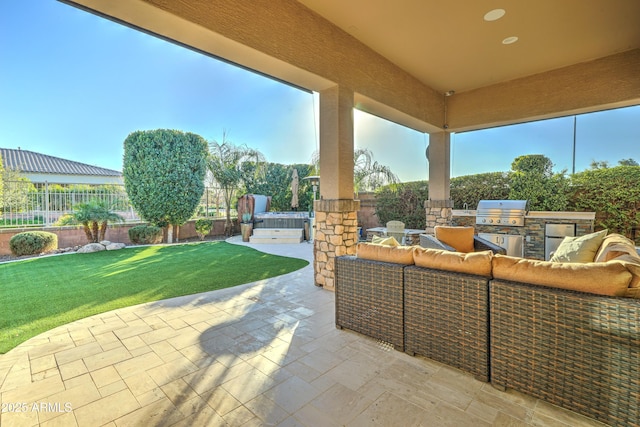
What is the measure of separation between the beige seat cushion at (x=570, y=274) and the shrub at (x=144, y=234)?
983 cm

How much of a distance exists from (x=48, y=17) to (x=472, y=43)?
933cm

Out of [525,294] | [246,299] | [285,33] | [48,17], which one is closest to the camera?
[525,294]

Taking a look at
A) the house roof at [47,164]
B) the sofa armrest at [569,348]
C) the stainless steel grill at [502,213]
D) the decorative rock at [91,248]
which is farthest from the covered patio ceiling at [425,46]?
the house roof at [47,164]

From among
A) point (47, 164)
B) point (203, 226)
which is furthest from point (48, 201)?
point (47, 164)

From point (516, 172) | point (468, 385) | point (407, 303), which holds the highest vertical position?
point (516, 172)

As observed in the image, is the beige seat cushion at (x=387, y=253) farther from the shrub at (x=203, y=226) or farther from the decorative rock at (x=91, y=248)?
the shrub at (x=203, y=226)

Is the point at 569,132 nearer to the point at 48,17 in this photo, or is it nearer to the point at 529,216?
the point at 529,216

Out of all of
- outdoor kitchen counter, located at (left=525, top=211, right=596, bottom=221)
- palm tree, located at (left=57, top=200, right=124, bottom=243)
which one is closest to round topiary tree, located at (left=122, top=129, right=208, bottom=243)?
palm tree, located at (left=57, top=200, right=124, bottom=243)

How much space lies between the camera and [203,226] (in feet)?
34.1

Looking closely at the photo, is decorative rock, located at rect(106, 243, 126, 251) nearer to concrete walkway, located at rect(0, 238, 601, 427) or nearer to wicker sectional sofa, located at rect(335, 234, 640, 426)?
concrete walkway, located at rect(0, 238, 601, 427)

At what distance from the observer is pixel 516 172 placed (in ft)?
24.3

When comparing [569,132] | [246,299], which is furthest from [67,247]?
[569,132]

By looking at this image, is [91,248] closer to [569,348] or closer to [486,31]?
[569,348]

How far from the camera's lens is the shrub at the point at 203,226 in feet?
33.9
